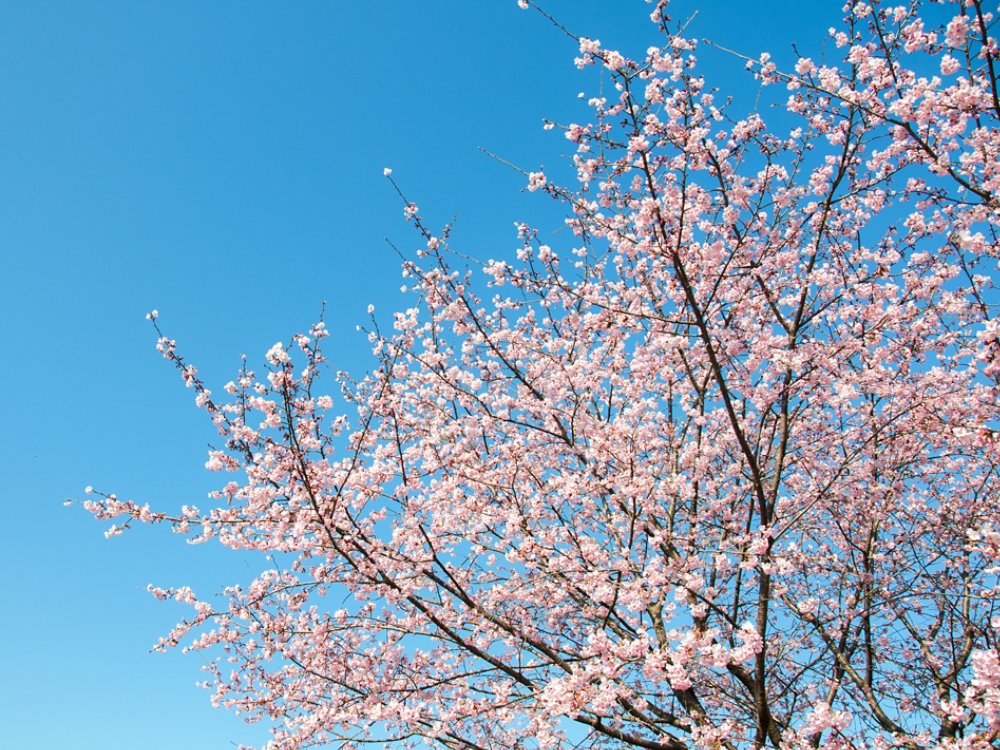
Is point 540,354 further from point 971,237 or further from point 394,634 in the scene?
point 971,237

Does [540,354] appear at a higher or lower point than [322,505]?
higher

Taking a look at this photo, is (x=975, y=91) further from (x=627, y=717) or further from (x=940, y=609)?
(x=627, y=717)

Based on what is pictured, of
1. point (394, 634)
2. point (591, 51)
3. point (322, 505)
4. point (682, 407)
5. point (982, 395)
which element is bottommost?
point (394, 634)

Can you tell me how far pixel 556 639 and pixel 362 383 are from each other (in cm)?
417

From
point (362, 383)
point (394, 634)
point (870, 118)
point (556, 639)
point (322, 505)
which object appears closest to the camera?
point (870, 118)

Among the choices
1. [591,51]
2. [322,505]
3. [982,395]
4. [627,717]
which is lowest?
[627,717]

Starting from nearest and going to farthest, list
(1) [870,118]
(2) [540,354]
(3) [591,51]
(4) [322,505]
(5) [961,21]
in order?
(5) [961,21], (3) [591,51], (1) [870,118], (4) [322,505], (2) [540,354]

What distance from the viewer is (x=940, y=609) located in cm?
800

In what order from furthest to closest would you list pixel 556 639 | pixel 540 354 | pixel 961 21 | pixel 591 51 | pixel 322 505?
pixel 540 354 → pixel 556 639 → pixel 322 505 → pixel 591 51 → pixel 961 21

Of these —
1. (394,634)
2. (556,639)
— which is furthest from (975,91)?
(394,634)

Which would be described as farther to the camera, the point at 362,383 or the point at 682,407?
the point at 362,383

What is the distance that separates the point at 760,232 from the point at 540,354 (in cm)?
302

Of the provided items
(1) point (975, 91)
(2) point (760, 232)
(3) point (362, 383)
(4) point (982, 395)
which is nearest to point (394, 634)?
(3) point (362, 383)

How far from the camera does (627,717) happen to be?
6.77 metres
